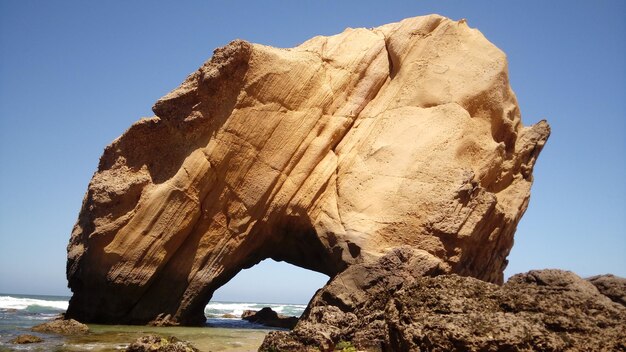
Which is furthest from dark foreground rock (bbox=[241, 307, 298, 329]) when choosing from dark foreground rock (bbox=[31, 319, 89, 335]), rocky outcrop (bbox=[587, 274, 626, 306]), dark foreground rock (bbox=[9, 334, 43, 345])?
rocky outcrop (bbox=[587, 274, 626, 306])

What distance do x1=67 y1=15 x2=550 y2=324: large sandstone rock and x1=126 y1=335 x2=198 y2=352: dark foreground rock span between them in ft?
19.4

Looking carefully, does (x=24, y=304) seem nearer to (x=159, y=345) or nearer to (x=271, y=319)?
(x=271, y=319)

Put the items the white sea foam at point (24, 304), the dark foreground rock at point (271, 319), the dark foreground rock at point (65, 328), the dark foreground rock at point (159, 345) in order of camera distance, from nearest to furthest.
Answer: the dark foreground rock at point (159, 345), the dark foreground rock at point (65, 328), the dark foreground rock at point (271, 319), the white sea foam at point (24, 304)

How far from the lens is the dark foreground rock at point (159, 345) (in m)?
10.0

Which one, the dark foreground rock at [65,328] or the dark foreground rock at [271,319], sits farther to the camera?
the dark foreground rock at [271,319]

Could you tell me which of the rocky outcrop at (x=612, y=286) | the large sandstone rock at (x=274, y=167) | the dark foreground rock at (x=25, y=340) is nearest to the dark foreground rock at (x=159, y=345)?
the dark foreground rock at (x=25, y=340)

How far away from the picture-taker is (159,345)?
34.1 ft

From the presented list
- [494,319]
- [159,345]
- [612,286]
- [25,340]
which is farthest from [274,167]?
[494,319]

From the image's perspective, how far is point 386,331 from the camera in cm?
710

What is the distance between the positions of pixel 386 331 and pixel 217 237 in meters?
10.6

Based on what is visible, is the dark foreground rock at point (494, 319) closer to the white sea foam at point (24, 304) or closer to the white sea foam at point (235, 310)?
the white sea foam at point (235, 310)

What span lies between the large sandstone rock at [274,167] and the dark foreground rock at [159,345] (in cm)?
591

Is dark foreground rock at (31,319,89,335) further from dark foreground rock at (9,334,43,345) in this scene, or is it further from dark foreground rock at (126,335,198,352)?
dark foreground rock at (126,335,198,352)

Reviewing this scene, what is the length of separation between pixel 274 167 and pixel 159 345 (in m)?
7.39
